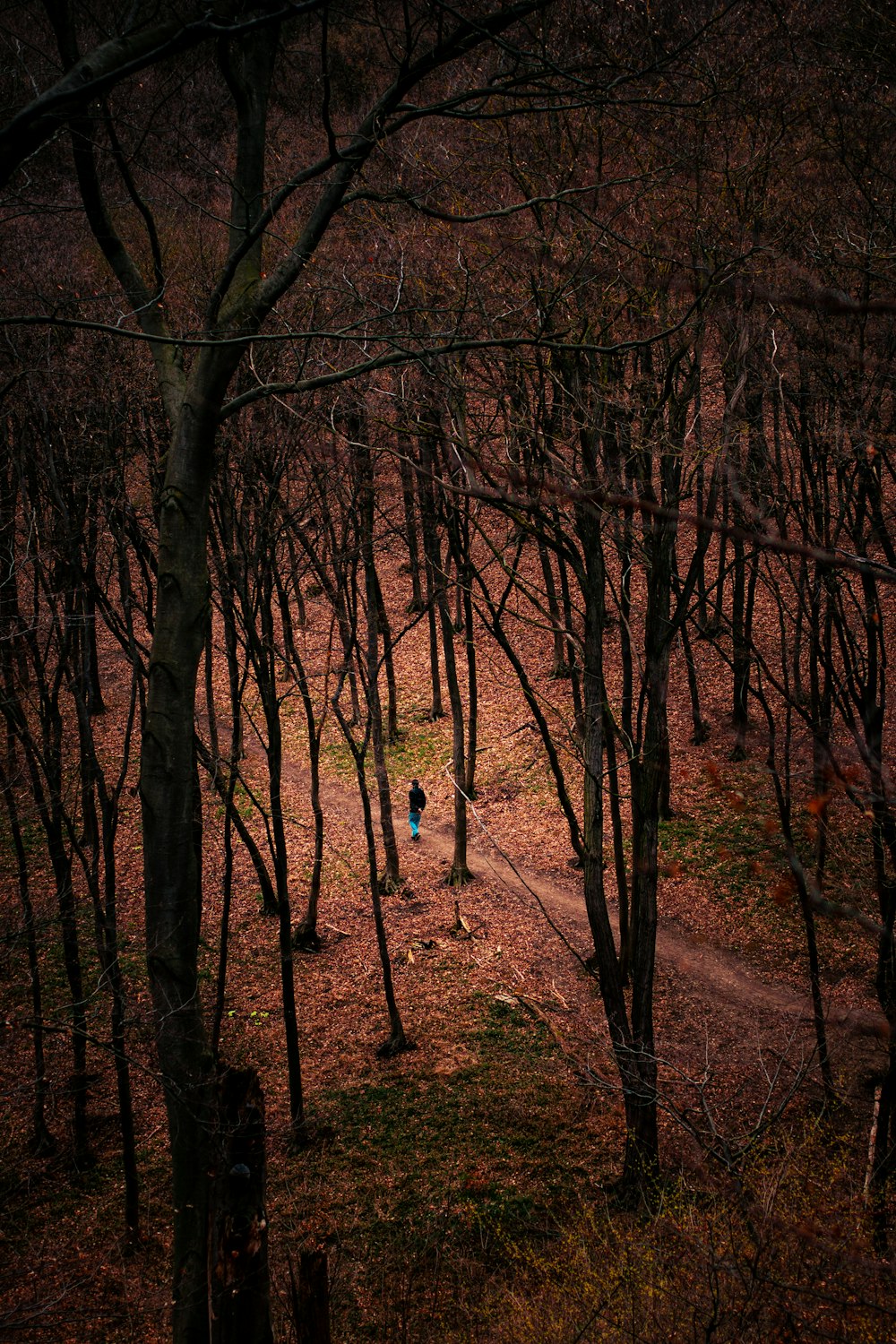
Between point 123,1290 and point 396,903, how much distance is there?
8.36m

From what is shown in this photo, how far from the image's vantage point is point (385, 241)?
39.6ft

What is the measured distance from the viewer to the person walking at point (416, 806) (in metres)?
18.1

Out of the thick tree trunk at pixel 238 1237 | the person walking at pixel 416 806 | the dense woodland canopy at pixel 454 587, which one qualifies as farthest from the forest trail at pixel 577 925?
the thick tree trunk at pixel 238 1237

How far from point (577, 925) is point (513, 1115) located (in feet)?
15.0

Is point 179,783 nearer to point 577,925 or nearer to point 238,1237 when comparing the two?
point 238,1237

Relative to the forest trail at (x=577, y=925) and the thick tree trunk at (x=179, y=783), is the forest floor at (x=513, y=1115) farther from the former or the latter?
the thick tree trunk at (x=179, y=783)

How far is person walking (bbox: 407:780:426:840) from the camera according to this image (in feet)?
59.4

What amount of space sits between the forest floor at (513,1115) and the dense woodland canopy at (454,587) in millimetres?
76

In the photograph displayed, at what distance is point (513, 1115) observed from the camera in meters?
11.4

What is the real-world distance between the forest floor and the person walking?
1.19ft

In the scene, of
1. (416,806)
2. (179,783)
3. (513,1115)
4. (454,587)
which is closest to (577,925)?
(416,806)

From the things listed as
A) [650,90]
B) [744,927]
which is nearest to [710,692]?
[744,927]

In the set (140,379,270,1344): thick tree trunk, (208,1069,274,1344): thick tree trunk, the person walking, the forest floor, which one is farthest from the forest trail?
(140,379,270,1344): thick tree trunk

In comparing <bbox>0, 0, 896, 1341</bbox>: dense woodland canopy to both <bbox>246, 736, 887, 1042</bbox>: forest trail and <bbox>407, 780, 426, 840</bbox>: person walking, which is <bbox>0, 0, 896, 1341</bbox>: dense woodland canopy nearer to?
<bbox>246, 736, 887, 1042</bbox>: forest trail
